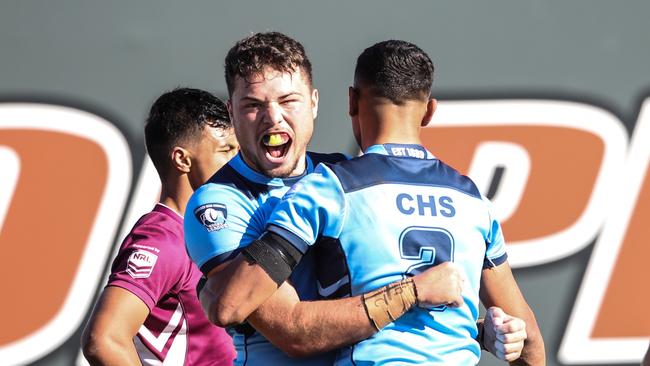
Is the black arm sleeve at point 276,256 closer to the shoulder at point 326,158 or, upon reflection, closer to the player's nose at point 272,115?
the player's nose at point 272,115

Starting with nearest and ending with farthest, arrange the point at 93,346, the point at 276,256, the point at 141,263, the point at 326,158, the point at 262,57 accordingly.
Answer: the point at 276,256 → the point at 262,57 → the point at 326,158 → the point at 93,346 → the point at 141,263

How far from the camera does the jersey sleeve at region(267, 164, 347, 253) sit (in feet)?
6.88

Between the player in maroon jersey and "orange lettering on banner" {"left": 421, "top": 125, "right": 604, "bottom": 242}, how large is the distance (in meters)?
1.83

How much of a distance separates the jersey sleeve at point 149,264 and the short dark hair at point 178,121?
307 millimetres

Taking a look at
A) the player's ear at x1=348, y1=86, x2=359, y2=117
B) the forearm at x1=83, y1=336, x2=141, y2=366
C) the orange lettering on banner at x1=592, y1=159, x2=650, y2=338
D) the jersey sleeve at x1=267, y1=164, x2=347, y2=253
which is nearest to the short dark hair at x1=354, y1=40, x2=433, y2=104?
the player's ear at x1=348, y1=86, x2=359, y2=117

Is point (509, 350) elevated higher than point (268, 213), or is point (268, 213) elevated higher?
point (268, 213)

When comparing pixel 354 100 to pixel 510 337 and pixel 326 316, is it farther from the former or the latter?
pixel 510 337

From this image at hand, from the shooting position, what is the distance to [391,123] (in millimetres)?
2287

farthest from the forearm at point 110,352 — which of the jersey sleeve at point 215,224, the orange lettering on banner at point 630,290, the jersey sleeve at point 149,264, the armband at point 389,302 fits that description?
the orange lettering on banner at point 630,290

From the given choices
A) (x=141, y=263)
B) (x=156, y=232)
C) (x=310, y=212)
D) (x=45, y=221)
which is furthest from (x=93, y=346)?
(x=45, y=221)

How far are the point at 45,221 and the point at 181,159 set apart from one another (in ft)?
5.58

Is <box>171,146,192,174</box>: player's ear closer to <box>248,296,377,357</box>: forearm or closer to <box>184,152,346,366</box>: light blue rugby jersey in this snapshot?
<box>184,152,346,366</box>: light blue rugby jersey

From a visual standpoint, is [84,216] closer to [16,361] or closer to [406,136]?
[16,361]

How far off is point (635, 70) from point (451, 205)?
2.99 metres
